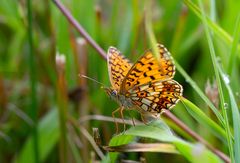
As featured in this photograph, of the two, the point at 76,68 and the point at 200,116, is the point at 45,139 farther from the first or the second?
the point at 200,116

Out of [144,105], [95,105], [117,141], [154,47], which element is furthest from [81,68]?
[154,47]

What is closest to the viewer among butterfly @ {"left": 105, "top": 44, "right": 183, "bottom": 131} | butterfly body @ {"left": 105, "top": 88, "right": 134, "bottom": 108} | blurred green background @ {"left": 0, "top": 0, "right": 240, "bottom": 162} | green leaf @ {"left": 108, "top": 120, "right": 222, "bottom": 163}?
green leaf @ {"left": 108, "top": 120, "right": 222, "bottom": 163}

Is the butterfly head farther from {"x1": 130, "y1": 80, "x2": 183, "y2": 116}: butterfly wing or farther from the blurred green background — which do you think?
the blurred green background

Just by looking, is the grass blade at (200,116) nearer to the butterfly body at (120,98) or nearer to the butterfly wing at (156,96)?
the butterfly wing at (156,96)

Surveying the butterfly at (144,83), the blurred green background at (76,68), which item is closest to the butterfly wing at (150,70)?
the butterfly at (144,83)

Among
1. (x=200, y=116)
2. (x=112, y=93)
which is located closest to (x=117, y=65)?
(x=112, y=93)

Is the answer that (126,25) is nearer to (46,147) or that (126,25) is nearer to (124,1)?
(124,1)

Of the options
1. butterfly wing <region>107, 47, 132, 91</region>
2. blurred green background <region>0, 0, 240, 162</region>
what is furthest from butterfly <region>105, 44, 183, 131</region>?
blurred green background <region>0, 0, 240, 162</region>

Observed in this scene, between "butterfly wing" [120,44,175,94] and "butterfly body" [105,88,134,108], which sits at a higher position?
"butterfly wing" [120,44,175,94]
